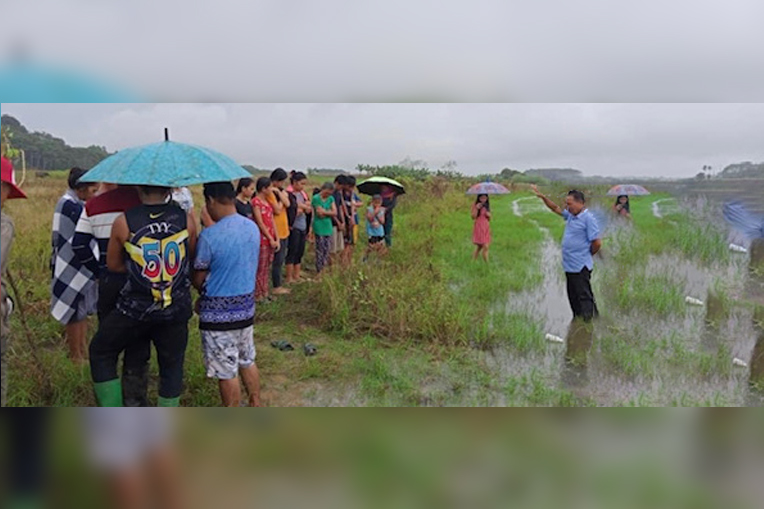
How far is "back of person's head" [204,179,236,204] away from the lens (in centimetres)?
297

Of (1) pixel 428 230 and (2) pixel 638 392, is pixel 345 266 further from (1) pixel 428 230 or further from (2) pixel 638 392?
(2) pixel 638 392

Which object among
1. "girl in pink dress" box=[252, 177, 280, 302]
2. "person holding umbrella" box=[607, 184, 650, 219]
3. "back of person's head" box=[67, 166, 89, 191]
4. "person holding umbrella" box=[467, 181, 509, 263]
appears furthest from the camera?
"girl in pink dress" box=[252, 177, 280, 302]

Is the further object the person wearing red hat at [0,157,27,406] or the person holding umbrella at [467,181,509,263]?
the person holding umbrella at [467,181,509,263]

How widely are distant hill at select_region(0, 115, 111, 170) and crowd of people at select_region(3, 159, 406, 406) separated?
9 cm

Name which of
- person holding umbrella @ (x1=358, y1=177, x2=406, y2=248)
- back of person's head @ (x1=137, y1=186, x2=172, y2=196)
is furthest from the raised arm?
back of person's head @ (x1=137, y1=186, x2=172, y2=196)

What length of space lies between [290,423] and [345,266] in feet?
6.93

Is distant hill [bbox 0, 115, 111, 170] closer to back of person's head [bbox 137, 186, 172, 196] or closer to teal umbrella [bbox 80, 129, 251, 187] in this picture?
teal umbrella [bbox 80, 129, 251, 187]

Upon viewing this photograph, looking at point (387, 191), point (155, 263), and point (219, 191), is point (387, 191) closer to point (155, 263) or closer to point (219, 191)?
point (219, 191)

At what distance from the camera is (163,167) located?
2803 mm

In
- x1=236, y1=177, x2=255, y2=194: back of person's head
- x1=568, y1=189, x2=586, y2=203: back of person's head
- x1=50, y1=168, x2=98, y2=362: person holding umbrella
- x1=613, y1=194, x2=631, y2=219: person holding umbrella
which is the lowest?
x1=50, y1=168, x2=98, y2=362: person holding umbrella

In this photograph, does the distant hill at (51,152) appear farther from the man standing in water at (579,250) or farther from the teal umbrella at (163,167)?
the man standing in water at (579,250)

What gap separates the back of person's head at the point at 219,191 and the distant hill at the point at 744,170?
A: 115 inches

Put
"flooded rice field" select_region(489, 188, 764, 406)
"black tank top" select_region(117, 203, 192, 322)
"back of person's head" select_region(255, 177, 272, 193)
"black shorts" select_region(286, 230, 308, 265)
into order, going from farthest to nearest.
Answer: "black shorts" select_region(286, 230, 308, 265) < "back of person's head" select_region(255, 177, 272, 193) < "flooded rice field" select_region(489, 188, 764, 406) < "black tank top" select_region(117, 203, 192, 322)

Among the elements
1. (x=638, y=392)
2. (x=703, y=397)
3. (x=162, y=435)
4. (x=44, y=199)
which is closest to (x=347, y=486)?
(x=162, y=435)
